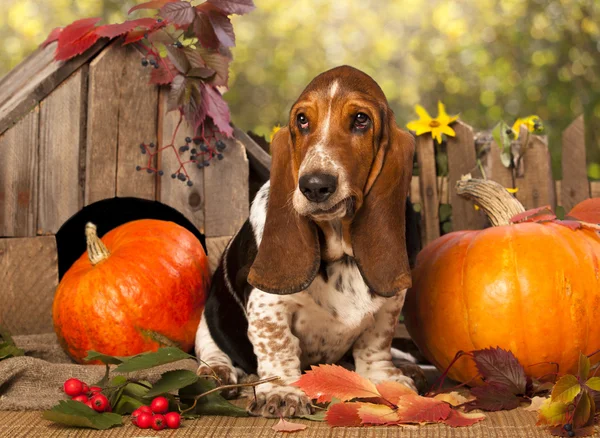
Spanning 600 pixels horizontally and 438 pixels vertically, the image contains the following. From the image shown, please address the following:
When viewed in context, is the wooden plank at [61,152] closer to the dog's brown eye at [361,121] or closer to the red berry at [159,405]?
the red berry at [159,405]

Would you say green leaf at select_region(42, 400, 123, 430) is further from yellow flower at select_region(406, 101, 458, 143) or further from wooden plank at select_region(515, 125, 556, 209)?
wooden plank at select_region(515, 125, 556, 209)

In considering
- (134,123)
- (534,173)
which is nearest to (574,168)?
(534,173)

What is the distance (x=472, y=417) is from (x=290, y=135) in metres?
1.21

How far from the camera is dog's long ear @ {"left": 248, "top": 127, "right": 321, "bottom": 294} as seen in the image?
9.44ft

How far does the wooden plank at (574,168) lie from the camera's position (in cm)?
486

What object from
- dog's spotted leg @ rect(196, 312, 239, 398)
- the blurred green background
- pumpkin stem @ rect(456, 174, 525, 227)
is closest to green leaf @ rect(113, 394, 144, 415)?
dog's spotted leg @ rect(196, 312, 239, 398)

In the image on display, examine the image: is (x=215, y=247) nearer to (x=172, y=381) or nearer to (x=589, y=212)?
(x=172, y=381)

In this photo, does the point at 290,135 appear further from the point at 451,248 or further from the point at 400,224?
the point at 451,248

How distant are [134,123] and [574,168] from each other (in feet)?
8.90

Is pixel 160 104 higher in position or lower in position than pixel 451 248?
higher

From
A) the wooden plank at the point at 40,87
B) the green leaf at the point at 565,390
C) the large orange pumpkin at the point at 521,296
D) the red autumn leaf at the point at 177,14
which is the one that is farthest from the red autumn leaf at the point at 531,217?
the wooden plank at the point at 40,87

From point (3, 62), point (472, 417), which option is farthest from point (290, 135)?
point (3, 62)

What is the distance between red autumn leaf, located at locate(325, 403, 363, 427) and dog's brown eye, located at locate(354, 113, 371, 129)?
0.99 meters

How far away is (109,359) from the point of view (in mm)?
2727
